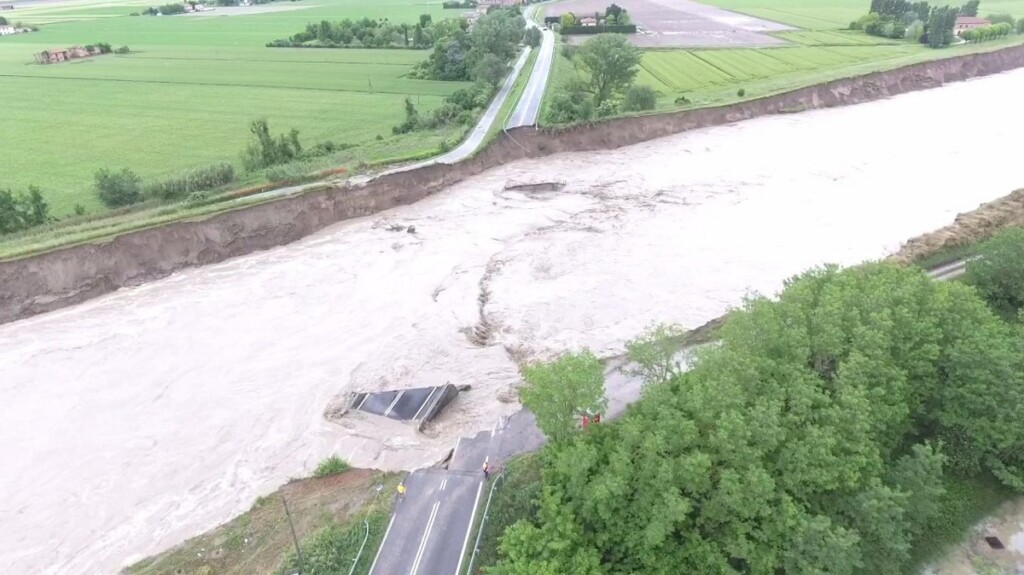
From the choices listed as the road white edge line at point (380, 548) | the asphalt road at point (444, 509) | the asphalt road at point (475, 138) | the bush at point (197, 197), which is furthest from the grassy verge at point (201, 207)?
the road white edge line at point (380, 548)

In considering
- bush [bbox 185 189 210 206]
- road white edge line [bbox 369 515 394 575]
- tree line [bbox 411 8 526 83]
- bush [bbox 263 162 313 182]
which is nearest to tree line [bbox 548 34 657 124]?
tree line [bbox 411 8 526 83]

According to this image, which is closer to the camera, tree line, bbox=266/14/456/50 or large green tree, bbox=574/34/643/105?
large green tree, bbox=574/34/643/105

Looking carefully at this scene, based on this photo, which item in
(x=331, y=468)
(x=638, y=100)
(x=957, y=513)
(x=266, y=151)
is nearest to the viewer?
(x=957, y=513)

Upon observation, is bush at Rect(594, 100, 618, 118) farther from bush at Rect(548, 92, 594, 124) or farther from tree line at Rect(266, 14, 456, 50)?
tree line at Rect(266, 14, 456, 50)

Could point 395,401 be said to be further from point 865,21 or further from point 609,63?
point 865,21

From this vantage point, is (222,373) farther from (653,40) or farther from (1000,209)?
(653,40)

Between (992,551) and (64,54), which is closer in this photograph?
(992,551)

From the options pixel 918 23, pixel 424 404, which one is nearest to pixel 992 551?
pixel 424 404
